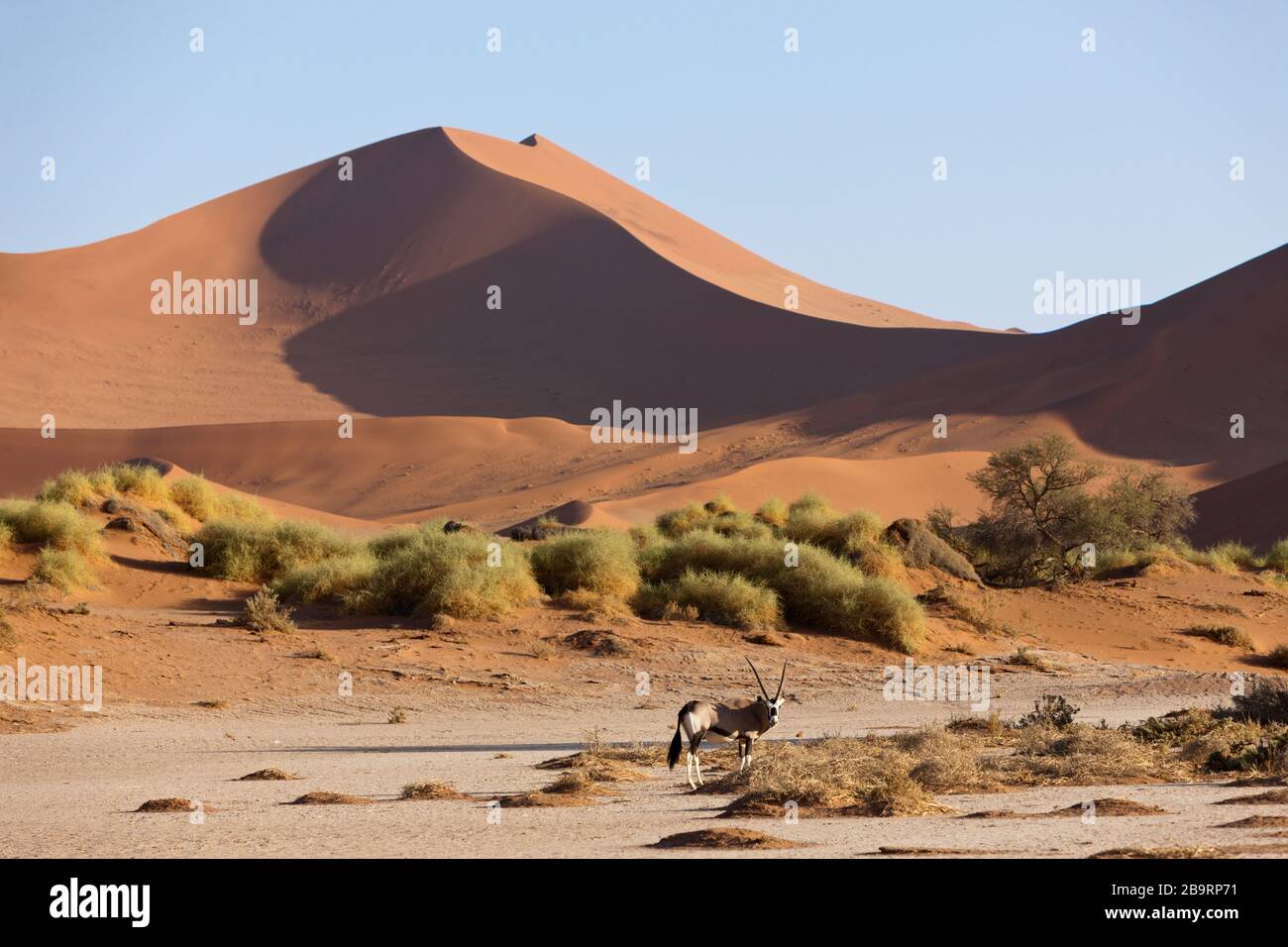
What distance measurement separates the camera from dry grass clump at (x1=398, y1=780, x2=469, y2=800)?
10.2 meters

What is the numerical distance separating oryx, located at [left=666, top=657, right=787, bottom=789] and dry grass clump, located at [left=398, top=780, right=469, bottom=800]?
152cm

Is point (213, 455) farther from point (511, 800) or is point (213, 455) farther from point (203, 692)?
point (511, 800)

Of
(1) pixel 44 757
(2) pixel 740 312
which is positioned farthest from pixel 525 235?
(1) pixel 44 757

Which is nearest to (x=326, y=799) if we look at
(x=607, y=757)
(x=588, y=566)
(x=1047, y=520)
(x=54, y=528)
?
(x=607, y=757)

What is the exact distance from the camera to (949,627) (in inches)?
898

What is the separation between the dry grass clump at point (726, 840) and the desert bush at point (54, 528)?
16667mm

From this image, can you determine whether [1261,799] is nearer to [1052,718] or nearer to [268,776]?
[1052,718]

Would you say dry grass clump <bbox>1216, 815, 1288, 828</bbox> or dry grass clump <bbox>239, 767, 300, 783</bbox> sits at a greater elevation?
dry grass clump <bbox>1216, 815, 1288, 828</bbox>

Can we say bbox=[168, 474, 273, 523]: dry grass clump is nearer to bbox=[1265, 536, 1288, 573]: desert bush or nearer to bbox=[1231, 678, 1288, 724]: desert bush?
A: bbox=[1231, 678, 1288, 724]: desert bush

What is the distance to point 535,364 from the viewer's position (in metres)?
90.1

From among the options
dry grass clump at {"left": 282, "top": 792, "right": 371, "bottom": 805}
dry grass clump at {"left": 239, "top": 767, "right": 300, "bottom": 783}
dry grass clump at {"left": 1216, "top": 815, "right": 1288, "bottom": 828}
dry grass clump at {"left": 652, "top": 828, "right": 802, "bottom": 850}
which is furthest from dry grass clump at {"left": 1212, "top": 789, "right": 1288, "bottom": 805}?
dry grass clump at {"left": 239, "top": 767, "right": 300, "bottom": 783}

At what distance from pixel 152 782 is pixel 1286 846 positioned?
796 centimetres

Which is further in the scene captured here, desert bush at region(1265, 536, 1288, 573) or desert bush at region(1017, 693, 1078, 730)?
desert bush at region(1265, 536, 1288, 573)

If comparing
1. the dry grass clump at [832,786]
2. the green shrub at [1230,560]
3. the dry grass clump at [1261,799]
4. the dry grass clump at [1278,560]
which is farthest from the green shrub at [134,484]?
the dry grass clump at [1278,560]
